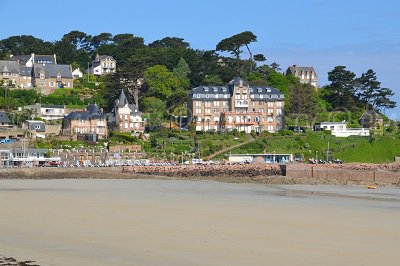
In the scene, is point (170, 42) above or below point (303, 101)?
above

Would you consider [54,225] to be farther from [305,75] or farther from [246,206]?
[305,75]

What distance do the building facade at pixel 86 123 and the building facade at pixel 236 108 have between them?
965cm

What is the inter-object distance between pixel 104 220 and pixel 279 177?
24289mm

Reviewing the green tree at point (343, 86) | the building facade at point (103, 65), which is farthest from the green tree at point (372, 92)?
the building facade at point (103, 65)

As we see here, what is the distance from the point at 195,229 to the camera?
1695cm

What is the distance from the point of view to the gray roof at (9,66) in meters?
78.8

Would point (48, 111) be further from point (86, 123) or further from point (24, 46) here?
point (24, 46)

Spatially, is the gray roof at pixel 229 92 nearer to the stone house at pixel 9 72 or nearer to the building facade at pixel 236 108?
the building facade at pixel 236 108

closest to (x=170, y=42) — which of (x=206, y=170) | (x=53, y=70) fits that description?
(x=53, y=70)

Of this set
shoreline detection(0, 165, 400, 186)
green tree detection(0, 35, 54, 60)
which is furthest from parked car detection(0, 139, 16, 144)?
green tree detection(0, 35, 54, 60)

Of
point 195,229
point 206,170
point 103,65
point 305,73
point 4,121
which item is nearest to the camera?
point 195,229

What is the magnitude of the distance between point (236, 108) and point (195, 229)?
5462 centimetres

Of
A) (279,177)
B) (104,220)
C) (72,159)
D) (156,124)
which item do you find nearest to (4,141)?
(72,159)

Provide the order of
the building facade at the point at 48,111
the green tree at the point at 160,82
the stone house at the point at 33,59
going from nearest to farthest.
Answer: the building facade at the point at 48,111
the green tree at the point at 160,82
the stone house at the point at 33,59
